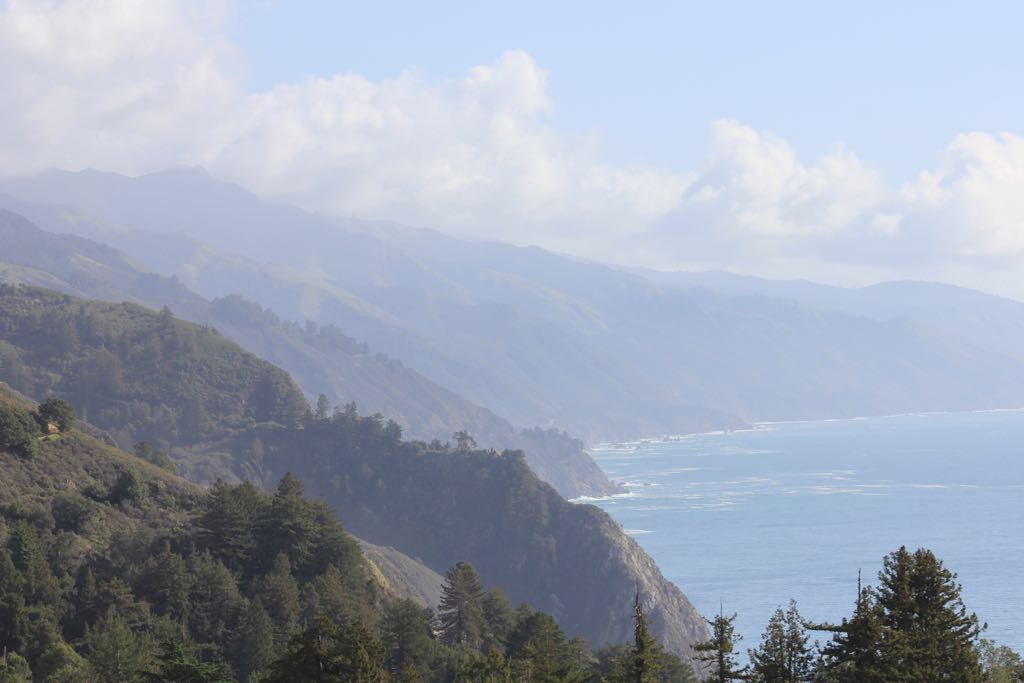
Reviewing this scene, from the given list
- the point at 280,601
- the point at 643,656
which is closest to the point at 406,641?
the point at 280,601

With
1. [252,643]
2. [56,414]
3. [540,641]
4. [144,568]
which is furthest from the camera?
[56,414]

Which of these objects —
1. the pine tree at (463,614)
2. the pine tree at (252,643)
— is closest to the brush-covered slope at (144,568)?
the pine tree at (252,643)

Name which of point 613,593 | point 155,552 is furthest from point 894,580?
point 613,593

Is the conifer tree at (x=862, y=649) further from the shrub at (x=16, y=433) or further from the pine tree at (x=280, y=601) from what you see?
the shrub at (x=16, y=433)

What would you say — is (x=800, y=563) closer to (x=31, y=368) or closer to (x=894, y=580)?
(x=31, y=368)

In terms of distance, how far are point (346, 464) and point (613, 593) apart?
50.7m

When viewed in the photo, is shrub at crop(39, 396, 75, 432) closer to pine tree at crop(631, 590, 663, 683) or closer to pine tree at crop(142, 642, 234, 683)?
pine tree at crop(142, 642, 234, 683)

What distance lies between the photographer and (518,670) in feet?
141

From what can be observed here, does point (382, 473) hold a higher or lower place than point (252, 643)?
higher

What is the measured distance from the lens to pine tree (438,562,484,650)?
78875 millimetres

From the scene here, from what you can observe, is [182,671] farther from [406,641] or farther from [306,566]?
[306,566]

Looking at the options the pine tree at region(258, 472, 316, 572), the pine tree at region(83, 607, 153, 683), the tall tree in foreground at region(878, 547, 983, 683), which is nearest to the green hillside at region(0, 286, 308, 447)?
the pine tree at region(258, 472, 316, 572)

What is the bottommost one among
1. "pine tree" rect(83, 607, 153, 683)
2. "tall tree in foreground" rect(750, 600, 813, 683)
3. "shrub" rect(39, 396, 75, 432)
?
"pine tree" rect(83, 607, 153, 683)

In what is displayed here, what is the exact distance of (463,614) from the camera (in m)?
79.2
